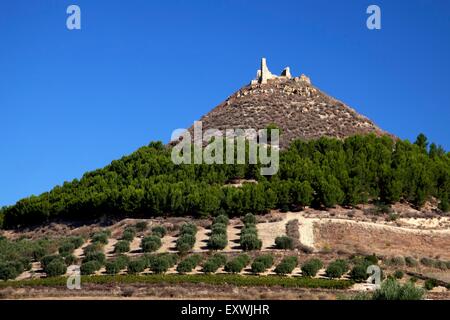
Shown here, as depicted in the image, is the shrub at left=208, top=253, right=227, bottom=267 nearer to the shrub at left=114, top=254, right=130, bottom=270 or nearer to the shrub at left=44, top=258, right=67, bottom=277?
the shrub at left=114, top=254, right=130, bottom=270

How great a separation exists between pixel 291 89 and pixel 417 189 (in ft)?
86.9

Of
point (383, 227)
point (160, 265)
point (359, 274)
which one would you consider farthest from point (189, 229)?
point (359, 274)

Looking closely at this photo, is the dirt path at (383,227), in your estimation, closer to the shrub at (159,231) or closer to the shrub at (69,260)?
the shrub at (159,231)

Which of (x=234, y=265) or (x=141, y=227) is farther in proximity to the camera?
(x=141, y=227)

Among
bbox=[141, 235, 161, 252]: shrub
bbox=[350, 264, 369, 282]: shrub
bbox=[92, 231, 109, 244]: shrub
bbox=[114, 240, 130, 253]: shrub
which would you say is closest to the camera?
bbox=[350, 264, 369, 282]: shrub

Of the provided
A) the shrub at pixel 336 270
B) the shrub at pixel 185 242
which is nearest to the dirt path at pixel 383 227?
the shrub at pixel 185 242

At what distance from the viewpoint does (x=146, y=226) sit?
46938 mm

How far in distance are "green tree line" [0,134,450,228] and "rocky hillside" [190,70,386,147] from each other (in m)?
8.14

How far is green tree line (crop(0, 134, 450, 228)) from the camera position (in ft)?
161

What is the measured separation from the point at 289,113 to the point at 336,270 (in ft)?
124

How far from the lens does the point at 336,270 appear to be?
1346 inches

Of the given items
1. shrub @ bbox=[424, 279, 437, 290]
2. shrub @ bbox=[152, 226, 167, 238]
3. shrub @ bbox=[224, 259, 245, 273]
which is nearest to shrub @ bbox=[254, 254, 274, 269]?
shrub @ bbox=[224, 259, 245, 273]

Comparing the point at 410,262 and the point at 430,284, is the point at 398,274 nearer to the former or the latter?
the point at 430,284

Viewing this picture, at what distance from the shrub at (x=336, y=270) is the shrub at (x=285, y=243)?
16.1ft
